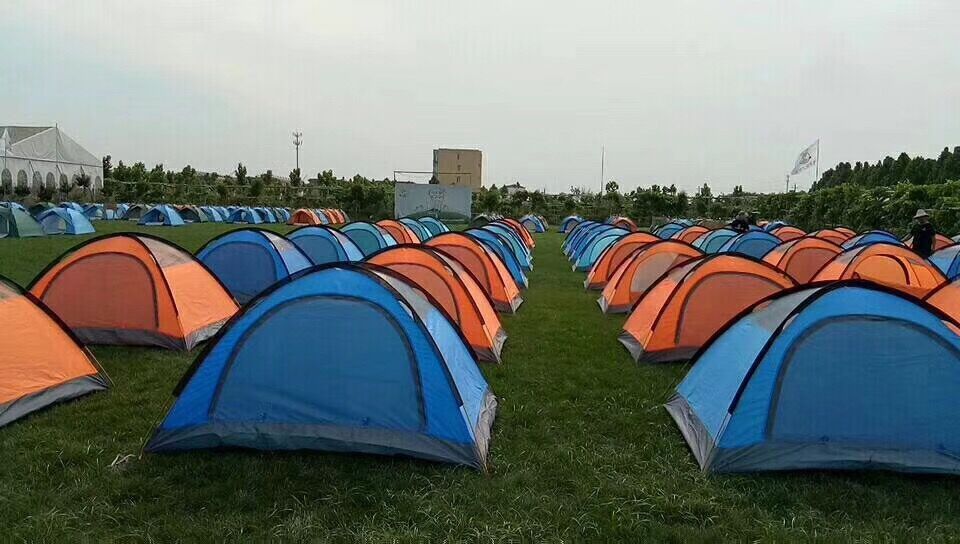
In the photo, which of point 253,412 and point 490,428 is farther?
point 490,428

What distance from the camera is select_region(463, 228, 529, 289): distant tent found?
51.2 feet

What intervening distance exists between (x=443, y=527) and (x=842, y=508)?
8.56ft

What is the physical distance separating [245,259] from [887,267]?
10223 millimetres

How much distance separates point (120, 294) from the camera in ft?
28.1

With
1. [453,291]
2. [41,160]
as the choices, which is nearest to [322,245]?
[453,291]

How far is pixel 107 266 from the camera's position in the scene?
855cm

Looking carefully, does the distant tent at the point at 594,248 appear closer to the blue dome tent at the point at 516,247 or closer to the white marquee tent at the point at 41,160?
the blue dome tent at the point at 516,247

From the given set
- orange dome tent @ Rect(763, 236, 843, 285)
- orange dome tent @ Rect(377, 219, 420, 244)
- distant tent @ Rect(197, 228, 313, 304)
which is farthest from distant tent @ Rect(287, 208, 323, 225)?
orange dome tent @ Rect(763, 236, 843, 285)

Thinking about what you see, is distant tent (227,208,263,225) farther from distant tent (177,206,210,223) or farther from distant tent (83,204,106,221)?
distant tent (83,204,106,221)

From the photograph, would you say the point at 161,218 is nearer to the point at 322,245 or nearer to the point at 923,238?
the point at 322,245

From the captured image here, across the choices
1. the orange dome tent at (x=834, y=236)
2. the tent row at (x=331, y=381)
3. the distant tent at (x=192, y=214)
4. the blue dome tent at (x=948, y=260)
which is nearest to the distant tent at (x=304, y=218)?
the distant tent at (x=192, y=214)

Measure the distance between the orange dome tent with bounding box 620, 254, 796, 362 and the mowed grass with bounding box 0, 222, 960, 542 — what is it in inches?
79.9

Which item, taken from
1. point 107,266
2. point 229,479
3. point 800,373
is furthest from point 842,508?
point 107,266

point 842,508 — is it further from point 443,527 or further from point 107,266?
point 107,266
